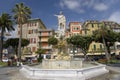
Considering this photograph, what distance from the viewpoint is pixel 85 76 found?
50.9 feet

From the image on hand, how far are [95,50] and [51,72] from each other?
59878mm

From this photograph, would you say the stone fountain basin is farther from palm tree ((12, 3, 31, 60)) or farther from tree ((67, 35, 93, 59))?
tree ((67, 35, 93, 59))

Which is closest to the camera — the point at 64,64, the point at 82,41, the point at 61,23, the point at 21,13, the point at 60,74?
the point at 60,74

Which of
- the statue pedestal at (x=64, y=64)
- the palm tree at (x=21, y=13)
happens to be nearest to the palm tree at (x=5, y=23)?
the palm tree at (x=21, y=13)

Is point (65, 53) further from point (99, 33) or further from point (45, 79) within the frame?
point (99, 33)

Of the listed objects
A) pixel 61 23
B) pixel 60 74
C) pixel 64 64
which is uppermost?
pixel 61 23

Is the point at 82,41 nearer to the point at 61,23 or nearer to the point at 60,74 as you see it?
the point at 61,23

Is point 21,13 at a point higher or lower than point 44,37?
higher

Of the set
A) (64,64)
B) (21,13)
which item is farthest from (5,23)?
(64,64)

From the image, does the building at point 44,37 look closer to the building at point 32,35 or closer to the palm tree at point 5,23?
the building at point 32,35

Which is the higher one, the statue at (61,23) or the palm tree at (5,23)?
the palm tree at (5,23)

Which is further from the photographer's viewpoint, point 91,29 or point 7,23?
point 91,29

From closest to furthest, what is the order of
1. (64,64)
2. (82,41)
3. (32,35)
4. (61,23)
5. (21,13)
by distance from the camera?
(64,64), (61,23), (21,13), (82,41), (32,35)

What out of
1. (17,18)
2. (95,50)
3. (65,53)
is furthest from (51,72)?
(95,50)
